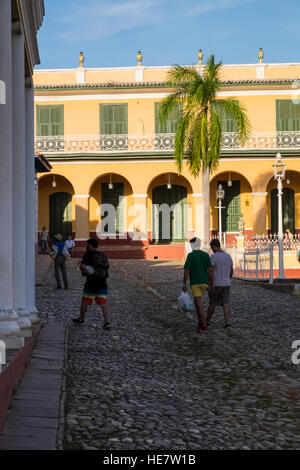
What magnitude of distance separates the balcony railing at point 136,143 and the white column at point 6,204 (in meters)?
23.1

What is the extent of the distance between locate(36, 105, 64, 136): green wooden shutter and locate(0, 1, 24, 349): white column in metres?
24.3

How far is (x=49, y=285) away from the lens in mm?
15828

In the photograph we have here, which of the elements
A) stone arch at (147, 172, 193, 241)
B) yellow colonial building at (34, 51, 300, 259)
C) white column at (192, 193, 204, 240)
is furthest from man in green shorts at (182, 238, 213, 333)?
stone arch at (147, 172, 193, 241)

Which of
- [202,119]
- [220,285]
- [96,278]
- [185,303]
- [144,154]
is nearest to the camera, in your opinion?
[96,278]

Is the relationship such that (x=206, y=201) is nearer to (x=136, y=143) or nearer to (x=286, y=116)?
(x=136, y=143)

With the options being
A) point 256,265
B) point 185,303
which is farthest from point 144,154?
point 185,303

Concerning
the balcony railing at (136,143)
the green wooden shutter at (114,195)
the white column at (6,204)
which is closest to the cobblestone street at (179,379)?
the white column at (6,204)

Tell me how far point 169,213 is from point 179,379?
23.9 m

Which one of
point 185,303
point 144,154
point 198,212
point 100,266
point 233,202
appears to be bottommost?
point 185,303

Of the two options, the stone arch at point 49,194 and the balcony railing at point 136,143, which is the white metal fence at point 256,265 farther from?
the stone arch at point 49,194

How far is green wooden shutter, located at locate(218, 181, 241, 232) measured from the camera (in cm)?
2988

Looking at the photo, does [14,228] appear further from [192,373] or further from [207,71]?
[207,71]

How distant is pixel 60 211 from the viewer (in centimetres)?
3031

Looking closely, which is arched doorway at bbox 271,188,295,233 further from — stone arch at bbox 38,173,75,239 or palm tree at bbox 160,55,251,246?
stone arch at bbox 38,173,75,239
